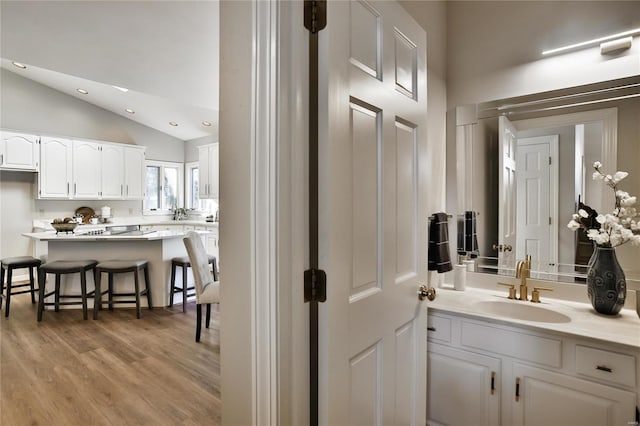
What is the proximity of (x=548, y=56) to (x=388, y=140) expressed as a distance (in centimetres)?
127

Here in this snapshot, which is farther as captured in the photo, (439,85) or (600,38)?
(439,85)

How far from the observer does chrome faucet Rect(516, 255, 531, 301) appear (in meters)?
1.90

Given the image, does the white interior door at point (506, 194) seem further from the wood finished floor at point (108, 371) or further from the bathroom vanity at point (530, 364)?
the wood finished floor at point (108, 371)

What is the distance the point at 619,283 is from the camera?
158 centimetres


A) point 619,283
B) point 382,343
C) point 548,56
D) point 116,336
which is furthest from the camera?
point 116,336

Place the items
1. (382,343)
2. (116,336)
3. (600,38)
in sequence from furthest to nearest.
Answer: (116,336) → (600,38) → (382,343)

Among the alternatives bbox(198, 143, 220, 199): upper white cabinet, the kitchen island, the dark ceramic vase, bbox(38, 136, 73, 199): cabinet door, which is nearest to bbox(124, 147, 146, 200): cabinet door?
bbox(38, 136, 73, 199): cabinet door

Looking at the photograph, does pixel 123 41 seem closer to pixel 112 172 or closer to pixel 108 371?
pixel 108 371

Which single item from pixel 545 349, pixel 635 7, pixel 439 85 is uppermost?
pixel 635 7

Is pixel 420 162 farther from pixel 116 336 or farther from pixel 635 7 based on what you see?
pixel 116 336

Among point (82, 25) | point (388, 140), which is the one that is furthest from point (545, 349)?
point (82, 25)

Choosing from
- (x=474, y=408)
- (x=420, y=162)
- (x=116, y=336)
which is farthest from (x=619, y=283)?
(x=116, y=336)

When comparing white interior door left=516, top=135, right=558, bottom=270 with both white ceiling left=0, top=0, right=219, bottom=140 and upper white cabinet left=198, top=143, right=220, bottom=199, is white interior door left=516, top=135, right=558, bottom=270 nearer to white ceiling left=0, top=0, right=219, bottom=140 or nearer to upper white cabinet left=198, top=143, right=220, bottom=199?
white ceiling left=0, top=0, right=219, bottom=140

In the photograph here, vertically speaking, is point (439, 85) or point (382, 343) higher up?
point (439, 85)
